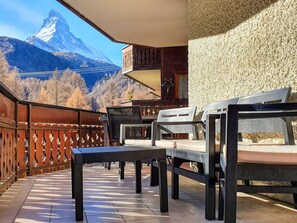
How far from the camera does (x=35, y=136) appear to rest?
4637 mm

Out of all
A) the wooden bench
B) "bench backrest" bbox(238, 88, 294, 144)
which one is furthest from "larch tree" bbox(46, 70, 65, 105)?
"bench backrest" bbox(238, 88, 294, 144)

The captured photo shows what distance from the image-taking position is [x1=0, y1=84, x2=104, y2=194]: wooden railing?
3.44m

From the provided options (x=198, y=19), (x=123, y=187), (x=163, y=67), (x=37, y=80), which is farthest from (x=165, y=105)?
(x=37, y=80)

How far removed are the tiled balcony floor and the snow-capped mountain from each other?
228 feet

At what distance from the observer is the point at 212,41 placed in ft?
13.0

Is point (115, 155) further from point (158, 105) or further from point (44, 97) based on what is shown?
point (44, 97)

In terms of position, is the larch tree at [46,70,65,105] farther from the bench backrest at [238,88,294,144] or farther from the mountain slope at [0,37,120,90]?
the bench backrest at [238,88,294,144]

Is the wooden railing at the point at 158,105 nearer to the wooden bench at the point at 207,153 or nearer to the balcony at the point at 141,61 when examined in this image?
the balcony at the point at 141,61

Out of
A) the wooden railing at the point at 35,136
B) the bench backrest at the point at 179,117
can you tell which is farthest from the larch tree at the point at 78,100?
the bench backrest at the point at 179,117

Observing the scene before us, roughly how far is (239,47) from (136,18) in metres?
4.16

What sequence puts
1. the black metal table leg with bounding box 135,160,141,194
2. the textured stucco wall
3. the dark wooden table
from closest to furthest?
1. the dark wooden table
2. the textured stucco wall
3. the black metal table leg with bounding box 135,160,141,194

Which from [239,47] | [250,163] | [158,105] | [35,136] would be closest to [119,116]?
[35,136]

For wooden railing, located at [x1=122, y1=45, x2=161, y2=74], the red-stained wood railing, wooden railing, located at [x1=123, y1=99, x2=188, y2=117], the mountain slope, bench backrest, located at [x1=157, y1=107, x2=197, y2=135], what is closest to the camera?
bench backrest, located at [x1=157, y1=107, x2=197, y2=135]

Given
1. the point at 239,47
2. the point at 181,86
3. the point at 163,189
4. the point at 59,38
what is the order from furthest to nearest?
the point at 59,38 < the point at 181,86 < the point at 239,47 < the point at 163,189
